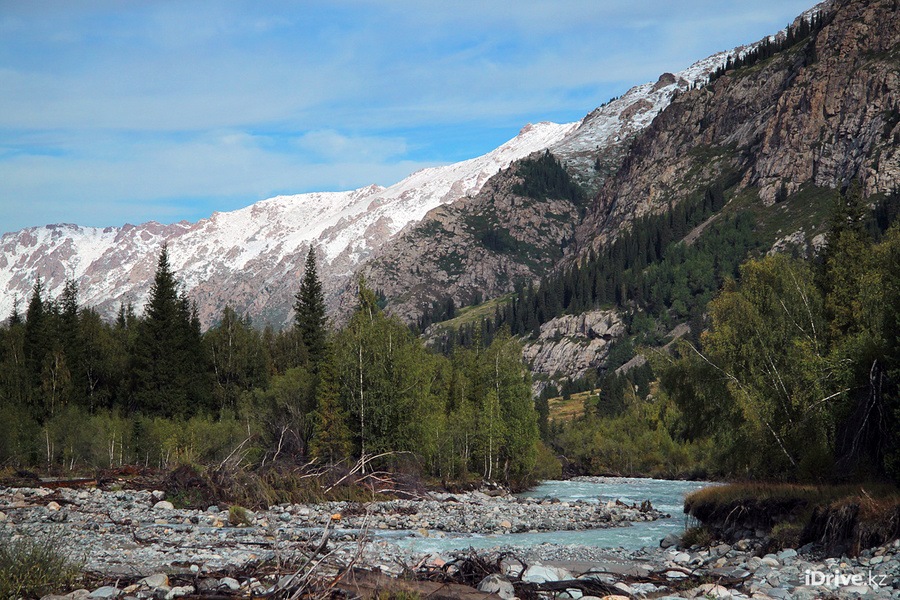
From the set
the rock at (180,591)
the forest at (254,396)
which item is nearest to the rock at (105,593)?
the rock at (180,591)

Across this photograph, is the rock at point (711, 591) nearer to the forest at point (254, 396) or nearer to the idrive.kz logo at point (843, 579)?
the idrive.kz logo at point (843, 579)

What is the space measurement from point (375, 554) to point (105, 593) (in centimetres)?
972

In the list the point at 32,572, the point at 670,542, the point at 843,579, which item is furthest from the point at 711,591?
the point at 670,542

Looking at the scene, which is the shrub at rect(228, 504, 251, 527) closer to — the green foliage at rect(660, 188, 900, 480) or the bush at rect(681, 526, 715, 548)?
the bush at rect(681, 526, 715, 548)

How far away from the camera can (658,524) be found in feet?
144

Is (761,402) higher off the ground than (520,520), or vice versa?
(761,402)

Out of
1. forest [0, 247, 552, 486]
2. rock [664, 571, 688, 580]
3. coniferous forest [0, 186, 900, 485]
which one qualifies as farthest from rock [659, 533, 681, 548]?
forest [0, 247, 552, 486]

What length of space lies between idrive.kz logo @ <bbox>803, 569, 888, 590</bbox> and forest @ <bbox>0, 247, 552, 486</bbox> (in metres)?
31.8

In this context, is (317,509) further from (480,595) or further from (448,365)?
(448,365)

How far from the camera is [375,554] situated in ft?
77.9

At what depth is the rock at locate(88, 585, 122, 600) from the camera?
15.1m

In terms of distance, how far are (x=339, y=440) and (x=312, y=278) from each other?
44.0 metres

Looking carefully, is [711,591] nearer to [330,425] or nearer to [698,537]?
[698,537]

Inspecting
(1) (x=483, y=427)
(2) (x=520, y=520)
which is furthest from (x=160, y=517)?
(1) (x=483, y=427)
